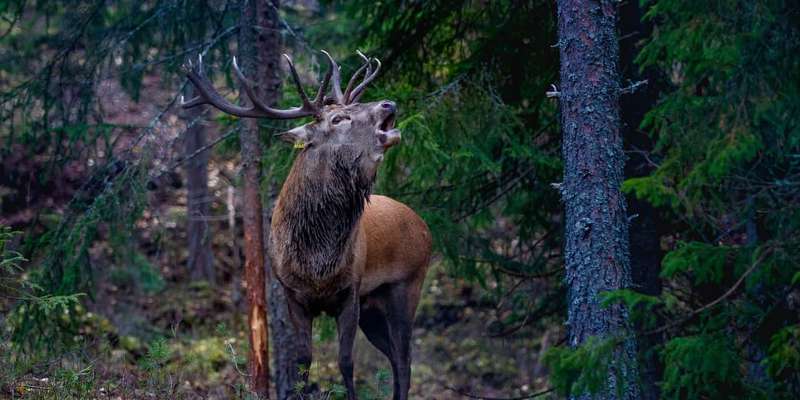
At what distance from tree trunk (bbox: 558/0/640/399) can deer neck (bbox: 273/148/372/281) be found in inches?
72.4

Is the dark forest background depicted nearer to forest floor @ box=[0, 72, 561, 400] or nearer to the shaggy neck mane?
forest floor @ box=[0, 72, 561, 400]

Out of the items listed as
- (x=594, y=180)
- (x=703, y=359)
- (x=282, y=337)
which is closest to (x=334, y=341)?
(x=282, y=337)

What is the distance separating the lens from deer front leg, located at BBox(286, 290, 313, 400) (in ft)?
23.9

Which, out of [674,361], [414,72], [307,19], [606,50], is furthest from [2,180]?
[674,361]

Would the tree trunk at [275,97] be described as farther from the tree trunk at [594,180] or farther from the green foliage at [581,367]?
the green foliage at [581,367]

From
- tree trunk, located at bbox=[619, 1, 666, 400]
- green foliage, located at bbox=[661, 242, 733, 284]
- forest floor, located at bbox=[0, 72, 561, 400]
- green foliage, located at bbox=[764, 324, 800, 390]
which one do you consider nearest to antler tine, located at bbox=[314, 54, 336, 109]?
tree trunk, located at bbox=[619, 1, 666, 400]

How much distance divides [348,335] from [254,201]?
232 cm

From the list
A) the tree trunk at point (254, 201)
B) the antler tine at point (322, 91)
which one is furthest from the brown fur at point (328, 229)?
the tree trunk at point (254, 201)

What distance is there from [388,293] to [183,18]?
3982 millimetres

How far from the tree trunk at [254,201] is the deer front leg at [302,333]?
1530mm

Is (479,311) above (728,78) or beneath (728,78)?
beneath

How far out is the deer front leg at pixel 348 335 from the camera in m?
7.38

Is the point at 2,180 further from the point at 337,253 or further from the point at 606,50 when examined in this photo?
the point at 606,50

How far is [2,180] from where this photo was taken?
49.3ft
